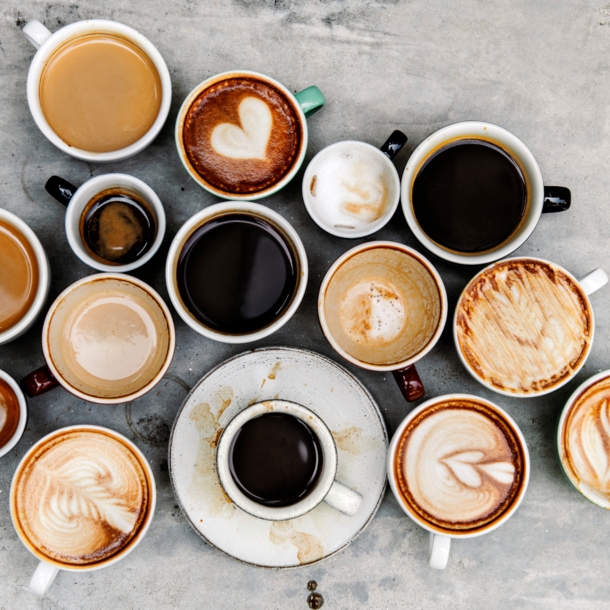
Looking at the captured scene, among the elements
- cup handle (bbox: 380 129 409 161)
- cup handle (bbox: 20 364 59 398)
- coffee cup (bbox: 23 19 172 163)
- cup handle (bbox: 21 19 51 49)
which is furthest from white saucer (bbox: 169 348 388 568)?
cup handle (bbox: 21 19 51 49)

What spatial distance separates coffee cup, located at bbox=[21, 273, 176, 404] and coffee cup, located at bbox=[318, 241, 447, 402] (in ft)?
1.51

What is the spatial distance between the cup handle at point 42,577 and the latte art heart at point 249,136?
1221 mm

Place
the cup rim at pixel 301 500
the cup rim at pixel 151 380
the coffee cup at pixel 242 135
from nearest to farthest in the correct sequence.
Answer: the cup rim at pixel 301 500
the cup rim at pixel 151 380
the coffee cup at pixel 242 135

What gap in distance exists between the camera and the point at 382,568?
4.87 feet

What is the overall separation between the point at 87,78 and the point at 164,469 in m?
1.13

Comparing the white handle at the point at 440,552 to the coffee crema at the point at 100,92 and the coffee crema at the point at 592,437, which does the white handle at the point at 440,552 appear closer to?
the coffee crema at the point at 592,437

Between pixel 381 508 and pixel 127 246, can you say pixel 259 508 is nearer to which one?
pixel 381 508

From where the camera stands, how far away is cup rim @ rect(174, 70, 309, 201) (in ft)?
4.26

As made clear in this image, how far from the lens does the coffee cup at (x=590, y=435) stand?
141 centimetres

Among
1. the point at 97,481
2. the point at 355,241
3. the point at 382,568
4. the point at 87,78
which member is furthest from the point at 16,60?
the point at 382,568

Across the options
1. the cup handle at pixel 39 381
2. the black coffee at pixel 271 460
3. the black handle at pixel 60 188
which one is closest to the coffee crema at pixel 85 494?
the cup handle at pixel 39 381

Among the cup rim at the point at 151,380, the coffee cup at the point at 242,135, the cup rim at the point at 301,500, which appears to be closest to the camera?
the cup rim at the point at 301,500

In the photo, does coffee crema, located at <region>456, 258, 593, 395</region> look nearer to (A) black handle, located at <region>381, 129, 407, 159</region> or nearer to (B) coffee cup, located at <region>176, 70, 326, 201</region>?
(A) black handle, located at <region>381, 129, 407, 159</region>

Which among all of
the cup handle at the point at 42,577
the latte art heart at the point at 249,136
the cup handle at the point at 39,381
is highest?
the latte art heart at the point at 249,136
